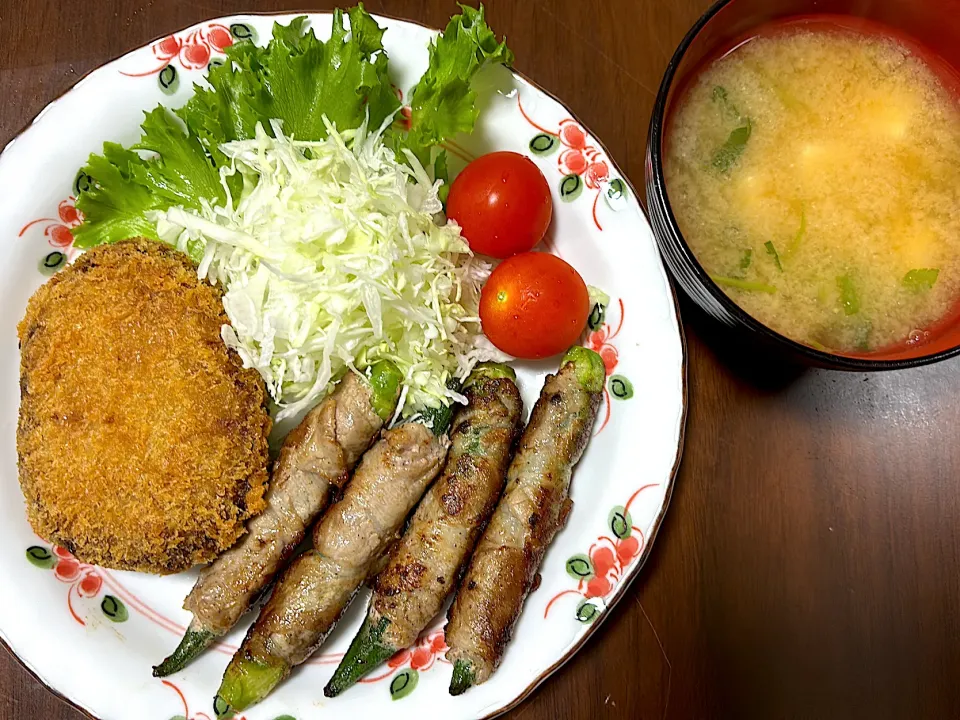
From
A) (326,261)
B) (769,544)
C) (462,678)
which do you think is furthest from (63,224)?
(769,544)

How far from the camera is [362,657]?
2285 mm

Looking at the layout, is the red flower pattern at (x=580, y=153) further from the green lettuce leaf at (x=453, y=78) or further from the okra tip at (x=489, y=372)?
the okra tip at (x=489, y=372)

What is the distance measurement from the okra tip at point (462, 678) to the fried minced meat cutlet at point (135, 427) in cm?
85

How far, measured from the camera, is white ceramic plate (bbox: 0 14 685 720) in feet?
7.56

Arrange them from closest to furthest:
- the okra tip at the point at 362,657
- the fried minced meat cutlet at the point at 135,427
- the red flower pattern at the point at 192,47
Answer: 1. the fried minced meat cutlet at the point at 135,427
2. the okra tip at the point at 362,657
3. the red flower pattern at the point at 192,47

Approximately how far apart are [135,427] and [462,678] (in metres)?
1.33

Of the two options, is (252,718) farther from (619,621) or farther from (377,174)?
(377,174)

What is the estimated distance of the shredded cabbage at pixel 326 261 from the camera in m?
2.34

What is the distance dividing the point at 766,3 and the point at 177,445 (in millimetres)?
2335

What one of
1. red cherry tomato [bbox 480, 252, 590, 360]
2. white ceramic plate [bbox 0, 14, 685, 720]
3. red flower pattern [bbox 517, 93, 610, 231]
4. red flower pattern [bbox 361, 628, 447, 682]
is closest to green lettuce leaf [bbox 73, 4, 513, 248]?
white ceramic plate [bbox 0, 14, 685, 720]

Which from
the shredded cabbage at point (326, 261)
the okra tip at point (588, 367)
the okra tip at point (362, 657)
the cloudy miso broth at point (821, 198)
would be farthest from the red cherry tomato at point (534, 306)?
the okra tip at point (362, 657)

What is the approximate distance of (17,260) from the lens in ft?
8.13

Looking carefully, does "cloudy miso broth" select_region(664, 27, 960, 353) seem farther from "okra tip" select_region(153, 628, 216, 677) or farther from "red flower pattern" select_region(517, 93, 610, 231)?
"okra tip" select_region(153, 628, 216, 677)

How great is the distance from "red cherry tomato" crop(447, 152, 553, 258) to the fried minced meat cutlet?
38.1 inches
